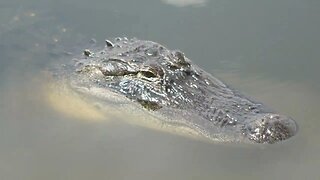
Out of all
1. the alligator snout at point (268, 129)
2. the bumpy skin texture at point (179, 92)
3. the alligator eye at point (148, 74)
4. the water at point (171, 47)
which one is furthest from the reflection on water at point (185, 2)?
the alligator snout at point (268, 129)

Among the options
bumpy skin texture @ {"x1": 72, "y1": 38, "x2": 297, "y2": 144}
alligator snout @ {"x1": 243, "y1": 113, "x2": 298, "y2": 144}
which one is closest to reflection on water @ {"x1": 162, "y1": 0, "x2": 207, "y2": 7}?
bumpy skin texture @ {"x1": 72, "y1": 38, "x2": 297, "y2": 144}

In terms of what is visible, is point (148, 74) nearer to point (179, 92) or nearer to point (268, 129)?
point (179, 92)

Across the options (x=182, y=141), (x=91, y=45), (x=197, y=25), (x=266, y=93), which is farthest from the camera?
(x=197, y=25)

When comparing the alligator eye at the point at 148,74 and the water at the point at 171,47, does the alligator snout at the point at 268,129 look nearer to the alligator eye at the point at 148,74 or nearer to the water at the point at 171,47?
the water at the point at 171,47

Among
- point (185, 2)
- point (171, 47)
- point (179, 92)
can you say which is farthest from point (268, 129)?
point (185, 2)

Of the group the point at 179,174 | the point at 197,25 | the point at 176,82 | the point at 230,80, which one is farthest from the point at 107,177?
the point at 197,25

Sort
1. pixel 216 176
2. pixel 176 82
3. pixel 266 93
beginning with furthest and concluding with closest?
1. pixel 266 93
2. pixel 176 82
3. pixel 216 176

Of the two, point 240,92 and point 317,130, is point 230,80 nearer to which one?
point 240,92
